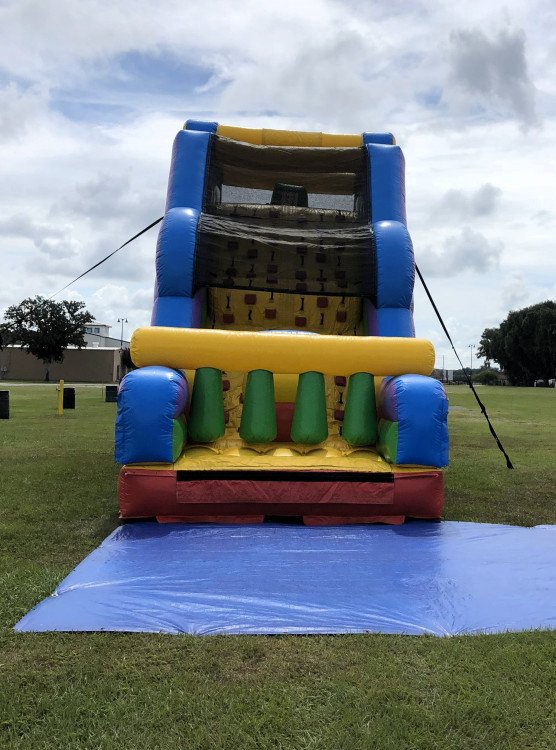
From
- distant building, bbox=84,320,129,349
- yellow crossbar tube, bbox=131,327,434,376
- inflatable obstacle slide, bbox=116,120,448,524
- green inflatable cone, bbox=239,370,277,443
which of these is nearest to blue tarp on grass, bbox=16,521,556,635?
inflatable obstacle slide, bbox=116,120,448,524

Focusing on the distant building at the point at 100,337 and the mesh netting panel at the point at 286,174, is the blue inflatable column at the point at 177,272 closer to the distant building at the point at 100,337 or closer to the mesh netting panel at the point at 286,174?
the mesh netting panel at the point at 286,174

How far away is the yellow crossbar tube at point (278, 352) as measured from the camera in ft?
13.8

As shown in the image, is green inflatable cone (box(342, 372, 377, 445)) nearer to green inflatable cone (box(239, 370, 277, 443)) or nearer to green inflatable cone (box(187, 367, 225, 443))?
green inflatable cone (box(239, 370, 277, 443))

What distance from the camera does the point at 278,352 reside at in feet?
14.0

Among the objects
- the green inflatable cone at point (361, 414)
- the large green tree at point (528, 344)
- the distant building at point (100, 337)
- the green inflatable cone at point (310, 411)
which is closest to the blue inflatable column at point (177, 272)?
the green inflatable cone at point (310, 411)

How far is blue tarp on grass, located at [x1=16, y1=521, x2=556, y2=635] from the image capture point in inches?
95.9

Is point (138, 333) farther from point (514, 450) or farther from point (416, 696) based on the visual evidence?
point (514, 450)

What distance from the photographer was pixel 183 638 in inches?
89.8

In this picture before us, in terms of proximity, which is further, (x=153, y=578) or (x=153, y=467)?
(x=153, y=467)

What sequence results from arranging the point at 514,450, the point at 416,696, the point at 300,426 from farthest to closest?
the point at 514,450 < the point at 300,426 < the point at 416,696

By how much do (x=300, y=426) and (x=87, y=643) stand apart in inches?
98.1

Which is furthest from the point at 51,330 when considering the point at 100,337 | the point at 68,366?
the point at 100,337

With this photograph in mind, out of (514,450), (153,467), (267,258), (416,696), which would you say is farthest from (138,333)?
(514,450)

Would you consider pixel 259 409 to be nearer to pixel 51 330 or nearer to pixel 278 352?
pixel 278 352
